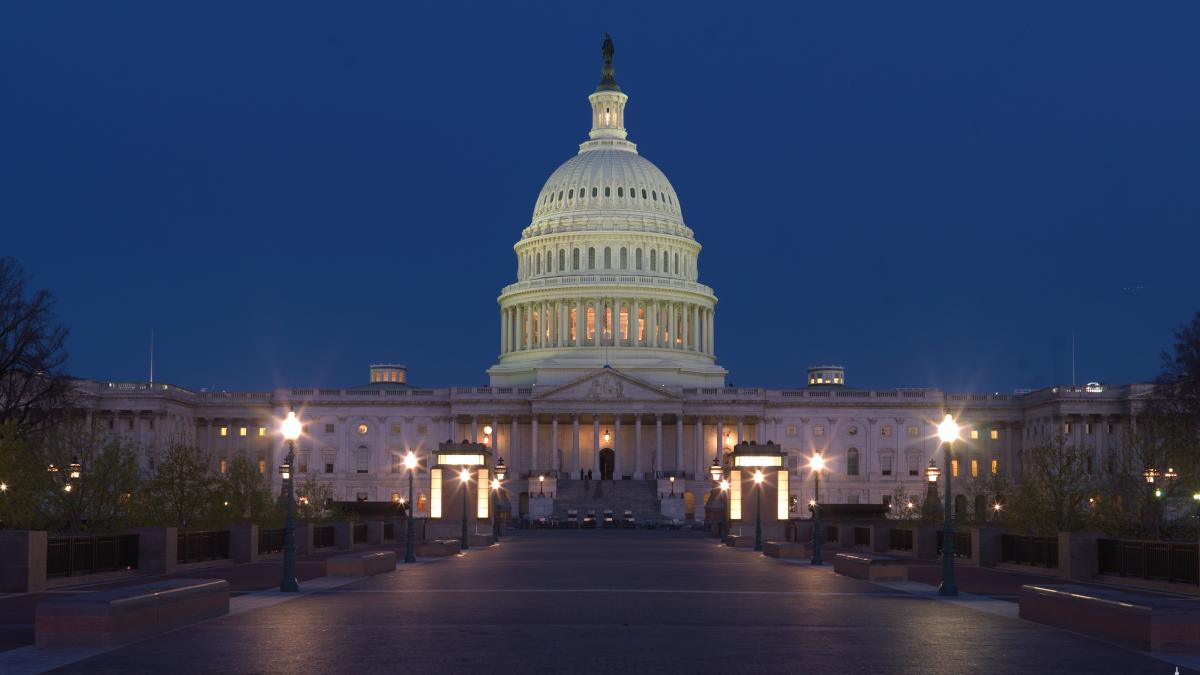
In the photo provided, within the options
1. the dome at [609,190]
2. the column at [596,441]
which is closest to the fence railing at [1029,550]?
the column at [596,441]

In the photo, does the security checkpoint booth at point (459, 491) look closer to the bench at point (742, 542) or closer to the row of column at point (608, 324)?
the bench at point (742, 542)

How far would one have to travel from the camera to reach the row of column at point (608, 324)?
183m

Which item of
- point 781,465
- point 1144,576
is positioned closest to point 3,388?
point 781,465

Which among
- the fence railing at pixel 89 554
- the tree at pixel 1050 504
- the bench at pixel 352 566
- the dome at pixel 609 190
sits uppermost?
the dome at pixel 609 190

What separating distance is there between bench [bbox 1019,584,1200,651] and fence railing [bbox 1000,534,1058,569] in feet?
65.7

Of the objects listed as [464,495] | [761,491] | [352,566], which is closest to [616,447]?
[761,491]

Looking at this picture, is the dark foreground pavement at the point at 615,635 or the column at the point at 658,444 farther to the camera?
the column at the point at 658,444

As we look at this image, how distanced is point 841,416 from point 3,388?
10235cm

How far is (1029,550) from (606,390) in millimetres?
113392

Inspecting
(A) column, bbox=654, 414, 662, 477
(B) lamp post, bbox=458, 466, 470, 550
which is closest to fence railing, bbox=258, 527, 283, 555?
(B) lamp post, bbox=458, 466, 470, 550

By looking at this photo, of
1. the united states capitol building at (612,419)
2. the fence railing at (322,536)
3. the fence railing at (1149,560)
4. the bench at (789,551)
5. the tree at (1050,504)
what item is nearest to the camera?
the fence railing at (1149,560)

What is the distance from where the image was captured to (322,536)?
6862 cm

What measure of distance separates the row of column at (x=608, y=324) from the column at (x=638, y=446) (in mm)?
17953

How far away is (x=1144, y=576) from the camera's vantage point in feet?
138
